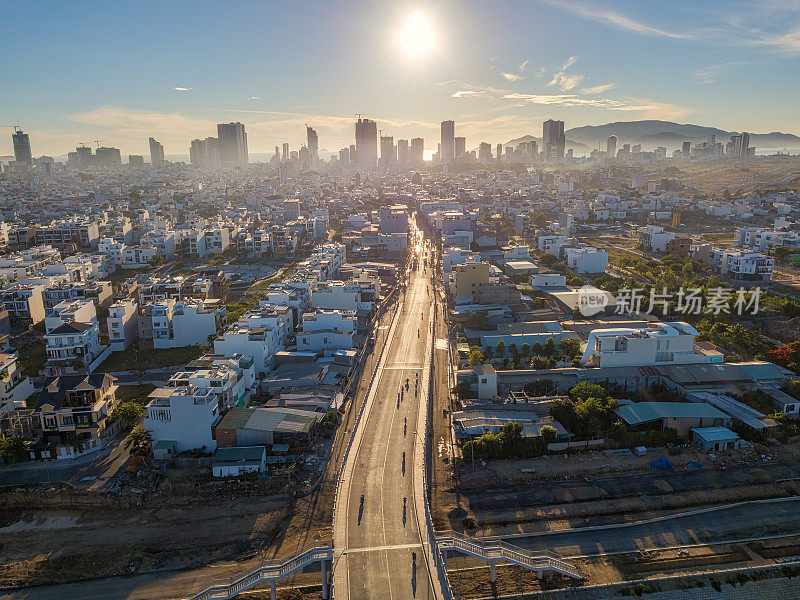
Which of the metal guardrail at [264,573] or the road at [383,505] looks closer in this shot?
the road at [383,505]

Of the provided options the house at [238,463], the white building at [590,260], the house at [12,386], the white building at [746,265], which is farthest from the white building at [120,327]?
the white building at [746,265]

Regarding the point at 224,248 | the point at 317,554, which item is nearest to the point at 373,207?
the point at 224,248

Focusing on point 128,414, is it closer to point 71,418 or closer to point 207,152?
point 71,418

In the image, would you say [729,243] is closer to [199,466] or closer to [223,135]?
[199,466]

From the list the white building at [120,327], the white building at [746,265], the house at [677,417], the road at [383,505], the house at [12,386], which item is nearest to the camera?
the road at [383,505]

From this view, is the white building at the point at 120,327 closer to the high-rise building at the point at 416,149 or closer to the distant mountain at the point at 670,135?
the high-rise building at the point at 416,149

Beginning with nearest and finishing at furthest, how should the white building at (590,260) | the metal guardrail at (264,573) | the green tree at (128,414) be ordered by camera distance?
the metal guardrail at (264,573), the green tree at (128,414), the white building at (590,260)

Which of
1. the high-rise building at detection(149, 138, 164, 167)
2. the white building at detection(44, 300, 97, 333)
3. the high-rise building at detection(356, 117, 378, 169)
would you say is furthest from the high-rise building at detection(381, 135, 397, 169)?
the white building at detection(44, 300, 97, 333)

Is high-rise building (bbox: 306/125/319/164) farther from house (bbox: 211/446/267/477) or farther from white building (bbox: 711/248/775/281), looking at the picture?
house (bbox: 211/446/267/477)
